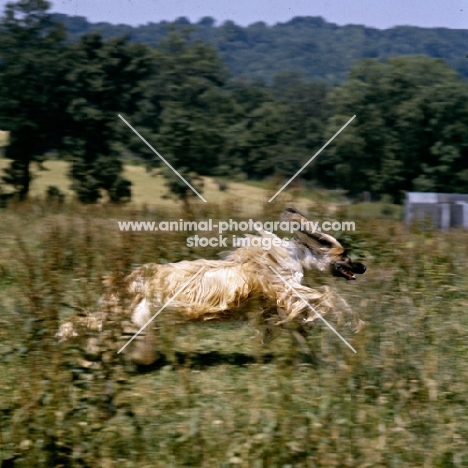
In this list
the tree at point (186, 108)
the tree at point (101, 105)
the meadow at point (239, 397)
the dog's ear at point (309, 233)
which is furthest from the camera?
the tree at point (186, 108)

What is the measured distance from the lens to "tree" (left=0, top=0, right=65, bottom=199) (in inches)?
701

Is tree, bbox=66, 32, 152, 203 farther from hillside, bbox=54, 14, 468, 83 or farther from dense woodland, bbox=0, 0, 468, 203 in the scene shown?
hillside, bbox=54, 14, 468, 83

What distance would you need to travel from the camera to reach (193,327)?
19.6 feet

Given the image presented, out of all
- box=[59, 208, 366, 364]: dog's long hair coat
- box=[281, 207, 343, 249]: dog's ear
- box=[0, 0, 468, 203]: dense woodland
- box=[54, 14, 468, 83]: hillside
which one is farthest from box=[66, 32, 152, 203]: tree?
box=[59, 208, 366, 364]: dog's long hair coat

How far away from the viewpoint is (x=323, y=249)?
19.4 feet

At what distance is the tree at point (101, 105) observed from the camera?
17.2 metres

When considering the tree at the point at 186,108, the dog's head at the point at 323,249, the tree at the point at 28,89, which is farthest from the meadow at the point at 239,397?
the tree at the point at 28,89

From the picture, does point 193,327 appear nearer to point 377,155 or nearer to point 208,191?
point 208,191

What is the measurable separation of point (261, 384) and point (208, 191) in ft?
37.1

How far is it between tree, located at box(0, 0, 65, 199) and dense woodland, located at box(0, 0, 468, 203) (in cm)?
3

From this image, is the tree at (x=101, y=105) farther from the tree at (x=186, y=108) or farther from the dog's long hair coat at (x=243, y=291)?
the dog's long hair coat at (x=243, y=291)

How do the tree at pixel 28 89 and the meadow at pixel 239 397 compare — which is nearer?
the meadow at pixel 239 397

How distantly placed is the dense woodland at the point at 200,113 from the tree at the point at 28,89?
0.03 metres

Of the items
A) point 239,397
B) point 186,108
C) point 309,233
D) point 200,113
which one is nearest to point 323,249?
point 309,233
